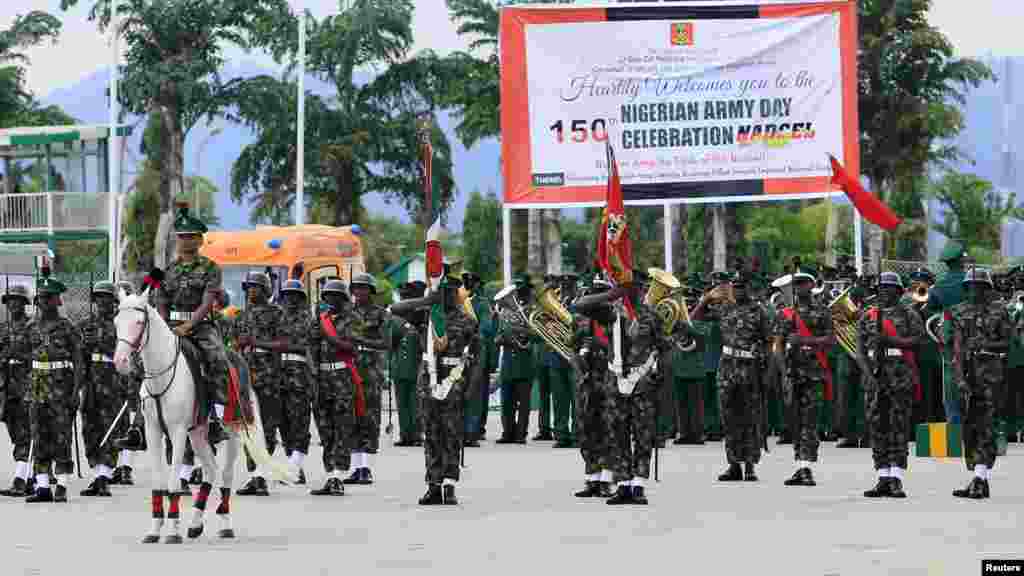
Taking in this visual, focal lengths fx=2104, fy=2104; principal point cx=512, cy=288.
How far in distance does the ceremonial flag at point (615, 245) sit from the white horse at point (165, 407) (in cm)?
412

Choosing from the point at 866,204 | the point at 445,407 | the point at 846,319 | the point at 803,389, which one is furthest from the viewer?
the point at 866,204

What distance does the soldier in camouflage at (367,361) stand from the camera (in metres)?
20.1

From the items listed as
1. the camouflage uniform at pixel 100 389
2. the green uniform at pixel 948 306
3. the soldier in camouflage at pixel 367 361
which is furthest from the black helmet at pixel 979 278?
the camouflage uniform at pixel 100 389

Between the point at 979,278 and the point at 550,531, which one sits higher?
the point at 979,278

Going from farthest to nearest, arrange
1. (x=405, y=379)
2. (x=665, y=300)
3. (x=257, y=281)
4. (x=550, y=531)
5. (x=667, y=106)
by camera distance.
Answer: (x=667, y=106) → (x=405, y=379) → (x=257, y=281) → (x=665, y=300) → (x=550, y=531)

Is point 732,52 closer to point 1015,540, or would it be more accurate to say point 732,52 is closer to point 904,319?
point 904,319

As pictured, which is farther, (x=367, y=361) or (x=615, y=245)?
(x=367, y=361)

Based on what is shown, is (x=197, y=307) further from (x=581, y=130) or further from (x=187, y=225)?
(x=581, y=130)

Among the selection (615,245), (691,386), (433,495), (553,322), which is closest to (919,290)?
(691,386)

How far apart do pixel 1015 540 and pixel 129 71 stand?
49483 mm

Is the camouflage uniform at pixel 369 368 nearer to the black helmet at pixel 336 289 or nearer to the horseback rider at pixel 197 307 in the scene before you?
the black helmet at pixel 336 289

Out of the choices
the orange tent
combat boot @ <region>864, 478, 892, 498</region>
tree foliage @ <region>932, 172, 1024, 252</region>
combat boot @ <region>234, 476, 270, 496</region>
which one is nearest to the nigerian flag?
combat boot @ <region>234, 476, 270, 496</region>

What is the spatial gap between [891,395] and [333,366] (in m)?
→ 5.22

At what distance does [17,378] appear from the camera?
19375 mm
